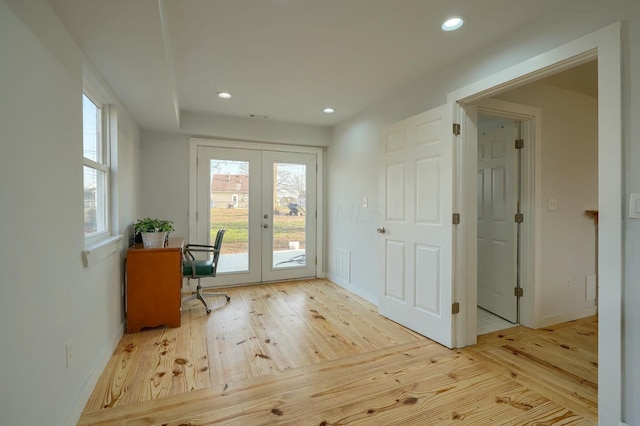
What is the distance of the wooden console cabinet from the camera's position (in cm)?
287

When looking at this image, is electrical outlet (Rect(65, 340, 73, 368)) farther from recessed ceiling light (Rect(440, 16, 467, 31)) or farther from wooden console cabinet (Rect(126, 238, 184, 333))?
recessed ceiling light (Rect(440, 16, 467, 31))

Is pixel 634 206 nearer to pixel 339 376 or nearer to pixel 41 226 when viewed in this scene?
pixel 339 376

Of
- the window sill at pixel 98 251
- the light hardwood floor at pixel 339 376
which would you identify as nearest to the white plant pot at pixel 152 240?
the window sill at pixel 98 251

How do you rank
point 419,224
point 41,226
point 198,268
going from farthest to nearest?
1. point 198,268
2. point 419,224
3. point 41,226

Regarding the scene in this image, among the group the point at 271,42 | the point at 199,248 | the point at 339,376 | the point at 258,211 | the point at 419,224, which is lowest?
the point at 339,376

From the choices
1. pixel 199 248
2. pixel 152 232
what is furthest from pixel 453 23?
pixel 199 248

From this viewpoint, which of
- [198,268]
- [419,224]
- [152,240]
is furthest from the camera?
[198,268]

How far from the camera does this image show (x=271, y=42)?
7.59ft

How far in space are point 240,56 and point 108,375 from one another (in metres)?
2.58

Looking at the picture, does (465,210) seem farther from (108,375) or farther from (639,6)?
(108,375)

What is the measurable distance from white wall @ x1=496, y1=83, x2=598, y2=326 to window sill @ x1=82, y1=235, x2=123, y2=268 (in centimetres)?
362

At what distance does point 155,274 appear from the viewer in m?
2.92

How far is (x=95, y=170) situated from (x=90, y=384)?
154 cm

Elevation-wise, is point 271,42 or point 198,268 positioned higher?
point 271,42
